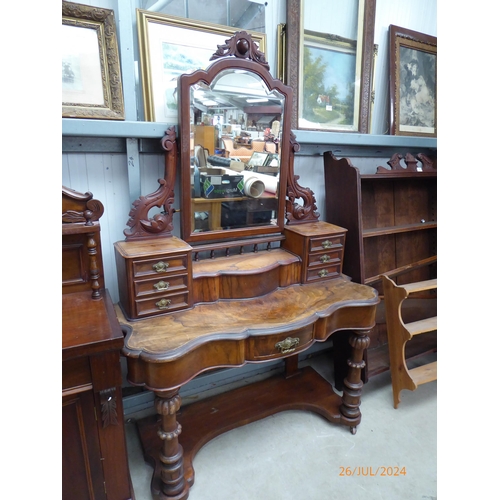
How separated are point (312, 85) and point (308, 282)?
41.4 inches

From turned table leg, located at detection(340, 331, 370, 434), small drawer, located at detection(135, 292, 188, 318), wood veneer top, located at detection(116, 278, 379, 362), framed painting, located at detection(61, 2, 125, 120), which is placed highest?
framed painting, located at detection(61, 2, 125, 120)

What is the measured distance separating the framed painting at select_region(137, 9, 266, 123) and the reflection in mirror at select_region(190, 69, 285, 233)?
155 millimetres

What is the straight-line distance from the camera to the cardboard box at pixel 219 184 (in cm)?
149

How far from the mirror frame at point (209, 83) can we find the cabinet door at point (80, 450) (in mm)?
757

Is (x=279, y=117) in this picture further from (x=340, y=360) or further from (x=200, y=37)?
(x=340, y=360)

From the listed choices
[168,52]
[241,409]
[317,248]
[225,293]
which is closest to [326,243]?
[317,248]

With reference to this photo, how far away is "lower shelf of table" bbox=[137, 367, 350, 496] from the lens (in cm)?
160

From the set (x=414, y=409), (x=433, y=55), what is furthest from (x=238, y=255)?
(x=433, y=55)

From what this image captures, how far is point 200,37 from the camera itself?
149cm

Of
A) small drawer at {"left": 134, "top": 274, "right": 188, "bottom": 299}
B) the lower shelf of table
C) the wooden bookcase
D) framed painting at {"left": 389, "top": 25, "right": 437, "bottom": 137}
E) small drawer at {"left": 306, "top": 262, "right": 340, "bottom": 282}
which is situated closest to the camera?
small drawer at {"left": 134, "top": 274, "right": 188, "bottom": 299}

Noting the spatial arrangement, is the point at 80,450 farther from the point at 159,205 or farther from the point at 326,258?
the point at 326,258

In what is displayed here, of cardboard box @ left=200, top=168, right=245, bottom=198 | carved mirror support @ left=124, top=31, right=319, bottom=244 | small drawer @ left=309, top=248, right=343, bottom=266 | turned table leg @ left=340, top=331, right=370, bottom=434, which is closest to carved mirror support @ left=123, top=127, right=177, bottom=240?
carved mirror support @ left=124, top=31, right=319, bottom=244

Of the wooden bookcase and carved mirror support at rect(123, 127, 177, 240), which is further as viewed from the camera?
the wooden bookcase

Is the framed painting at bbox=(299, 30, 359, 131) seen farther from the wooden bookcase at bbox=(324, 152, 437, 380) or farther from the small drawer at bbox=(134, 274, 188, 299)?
the small drawer at bbox=(134, 274, 188, 299)
